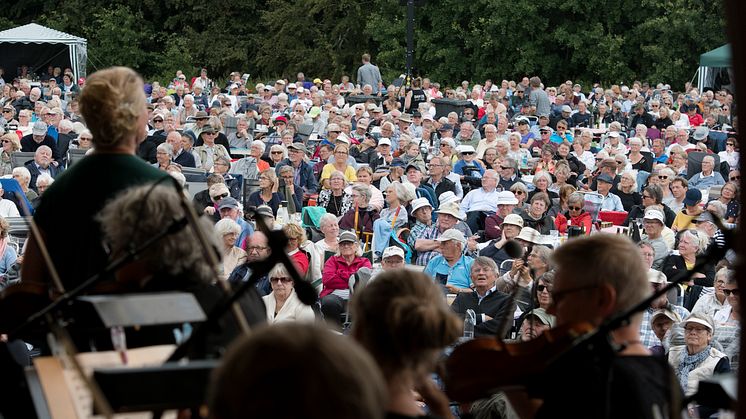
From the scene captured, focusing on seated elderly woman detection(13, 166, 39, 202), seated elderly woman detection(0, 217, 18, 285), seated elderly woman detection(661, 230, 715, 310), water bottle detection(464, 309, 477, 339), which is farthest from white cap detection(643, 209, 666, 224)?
seated elderly woman detection(13, 166, 39, 202)

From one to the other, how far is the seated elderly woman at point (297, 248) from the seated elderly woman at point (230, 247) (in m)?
0.40

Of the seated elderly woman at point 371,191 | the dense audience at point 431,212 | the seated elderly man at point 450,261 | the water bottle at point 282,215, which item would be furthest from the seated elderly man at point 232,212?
the seated elderly man at point 450,261

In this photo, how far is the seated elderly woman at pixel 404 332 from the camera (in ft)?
7.16

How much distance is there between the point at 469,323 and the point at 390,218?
4022mm

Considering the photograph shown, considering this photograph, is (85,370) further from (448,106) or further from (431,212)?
(448,106)

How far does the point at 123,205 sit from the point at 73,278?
0.42 meters

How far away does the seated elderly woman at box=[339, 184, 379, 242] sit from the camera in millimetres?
11500

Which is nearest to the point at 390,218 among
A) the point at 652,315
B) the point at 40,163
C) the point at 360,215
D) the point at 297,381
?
the point at 360,215

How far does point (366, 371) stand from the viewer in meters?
1.30

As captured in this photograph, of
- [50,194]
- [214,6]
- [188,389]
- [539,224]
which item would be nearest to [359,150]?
[539,224]

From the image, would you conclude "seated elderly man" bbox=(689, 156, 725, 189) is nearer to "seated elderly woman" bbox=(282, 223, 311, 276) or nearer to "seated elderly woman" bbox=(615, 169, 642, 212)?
"seated elderly woman" bbox=(615, 169, 642, 212)

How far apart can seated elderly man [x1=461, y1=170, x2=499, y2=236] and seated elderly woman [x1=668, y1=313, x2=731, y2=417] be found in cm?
551

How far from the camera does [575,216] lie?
1170 centimetres

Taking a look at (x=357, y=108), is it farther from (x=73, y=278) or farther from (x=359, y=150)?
(x=73, y=278)
